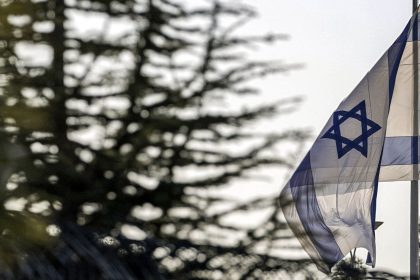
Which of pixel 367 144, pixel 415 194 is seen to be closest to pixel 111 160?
pixel 367 144

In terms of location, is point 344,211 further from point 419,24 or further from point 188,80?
point 188,80

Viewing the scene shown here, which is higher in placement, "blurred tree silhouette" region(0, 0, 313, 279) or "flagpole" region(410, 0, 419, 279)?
"blurred tree silhouette" region(0, 0, 313, 279)

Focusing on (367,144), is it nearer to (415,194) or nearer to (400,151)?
(400,151)

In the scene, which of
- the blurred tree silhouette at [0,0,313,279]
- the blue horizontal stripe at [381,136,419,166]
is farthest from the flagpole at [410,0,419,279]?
the blurred tree silhouette at [0,0,313,279]

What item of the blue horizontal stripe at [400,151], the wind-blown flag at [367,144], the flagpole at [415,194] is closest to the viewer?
the wind-blown flag at [367,144]

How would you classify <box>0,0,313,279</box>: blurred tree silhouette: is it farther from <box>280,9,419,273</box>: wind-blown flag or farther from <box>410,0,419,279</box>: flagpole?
<box>410,0,419,279</box>: flagpole

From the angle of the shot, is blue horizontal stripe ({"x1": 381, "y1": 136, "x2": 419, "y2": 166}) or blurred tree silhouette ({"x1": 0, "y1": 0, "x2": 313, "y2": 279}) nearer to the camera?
blurred tree silhouette ({"x1": 0, "y1": 0, "x2": 313, "y2": 279})

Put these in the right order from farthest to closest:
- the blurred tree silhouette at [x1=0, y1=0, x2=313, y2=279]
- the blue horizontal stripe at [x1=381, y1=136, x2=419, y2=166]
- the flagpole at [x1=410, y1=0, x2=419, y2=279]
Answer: the flagpole at [x1=410, y1=0, x2=419, y2=279]
the blue horizontal stripe at [x1=381, y1=136, x2=419, y2=166]
the blurred tree silhouette at [x1=0, y1=0, x2=313, y2=279]

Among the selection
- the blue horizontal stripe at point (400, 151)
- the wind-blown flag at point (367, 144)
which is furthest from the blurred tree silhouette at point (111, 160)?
the blue horizontal stripe at point (400, 151)

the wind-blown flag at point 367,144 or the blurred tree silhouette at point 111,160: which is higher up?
the blurred tree silhouette at point 111,160

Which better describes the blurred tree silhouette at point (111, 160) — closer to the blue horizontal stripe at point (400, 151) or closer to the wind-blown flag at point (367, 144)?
the wind-blown flag at point (367, 144)

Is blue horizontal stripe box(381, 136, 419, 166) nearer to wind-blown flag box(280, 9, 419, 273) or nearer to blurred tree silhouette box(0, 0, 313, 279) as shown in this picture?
wind-blown flag box(280, 9, 419, 273)

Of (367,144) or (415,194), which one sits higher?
(367,144)

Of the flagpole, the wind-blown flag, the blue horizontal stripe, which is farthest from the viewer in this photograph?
the flagpole
